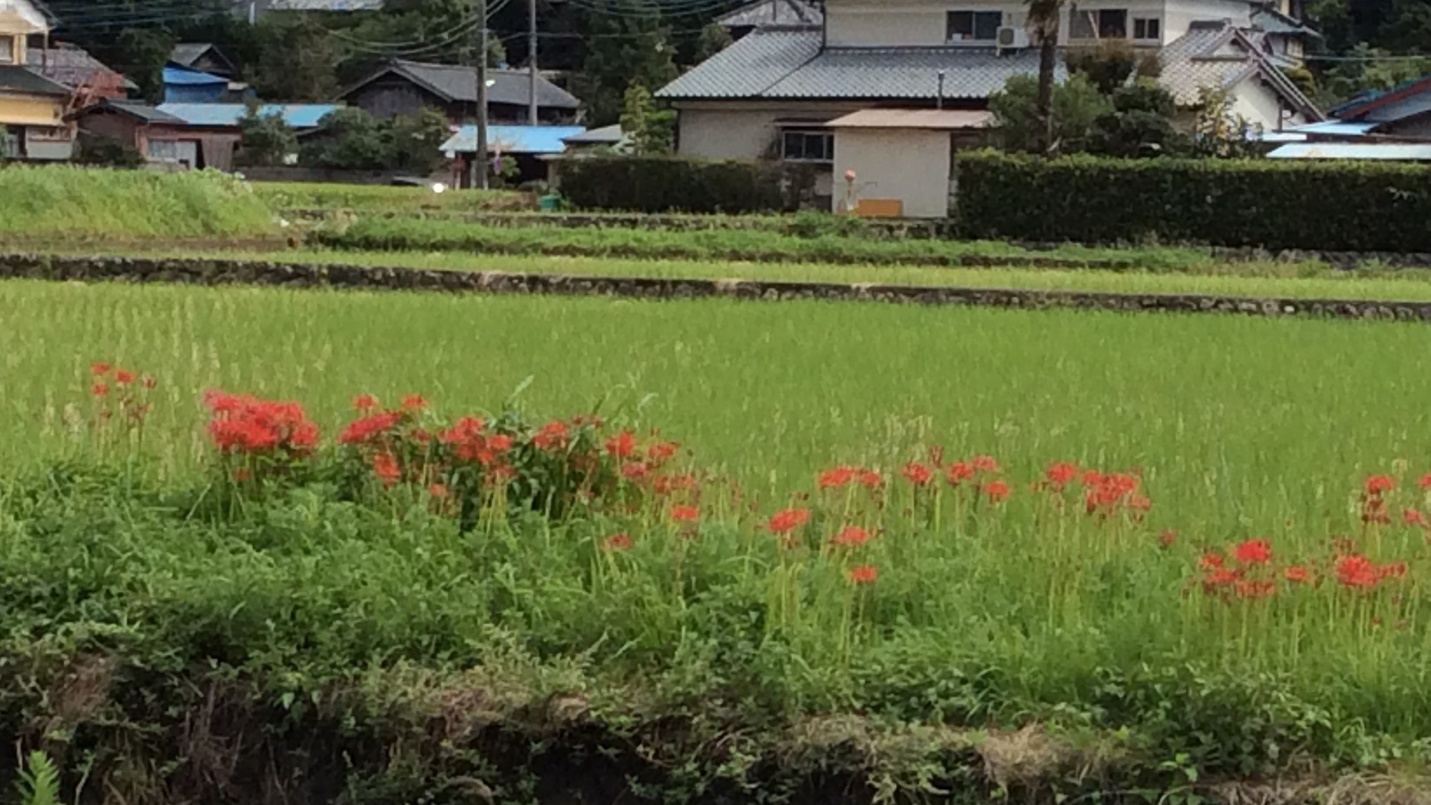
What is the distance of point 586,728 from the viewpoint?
3955 mm

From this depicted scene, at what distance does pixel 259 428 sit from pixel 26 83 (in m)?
37.3

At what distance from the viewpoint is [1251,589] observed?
3.94m

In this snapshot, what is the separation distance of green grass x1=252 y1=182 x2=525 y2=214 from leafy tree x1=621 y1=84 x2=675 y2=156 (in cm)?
334

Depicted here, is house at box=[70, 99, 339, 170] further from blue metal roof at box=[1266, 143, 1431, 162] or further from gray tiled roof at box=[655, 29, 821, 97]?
blue metal roof at box=[1266, 143, 1431, 162]

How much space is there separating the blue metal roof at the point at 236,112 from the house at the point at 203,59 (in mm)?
4471

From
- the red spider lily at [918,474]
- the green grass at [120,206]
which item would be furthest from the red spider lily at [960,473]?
the green grass at [120,206]

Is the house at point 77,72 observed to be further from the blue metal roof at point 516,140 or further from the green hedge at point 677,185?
the green hedge at point 677,185

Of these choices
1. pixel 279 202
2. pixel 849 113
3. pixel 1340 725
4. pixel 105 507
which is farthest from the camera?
pixel 849 113

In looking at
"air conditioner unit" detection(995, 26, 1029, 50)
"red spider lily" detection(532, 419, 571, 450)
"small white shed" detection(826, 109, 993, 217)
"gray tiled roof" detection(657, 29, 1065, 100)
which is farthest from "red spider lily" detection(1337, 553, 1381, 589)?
"air conditioner unit" detection(995, 26, 1029, 50)

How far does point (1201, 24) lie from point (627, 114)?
12.9 metres

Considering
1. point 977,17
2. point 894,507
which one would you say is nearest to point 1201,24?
point 977,17

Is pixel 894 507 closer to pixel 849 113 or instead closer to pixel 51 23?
Answer: pixel 849 113

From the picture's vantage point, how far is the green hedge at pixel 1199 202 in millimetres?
22797

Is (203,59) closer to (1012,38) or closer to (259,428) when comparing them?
(1012,38)
